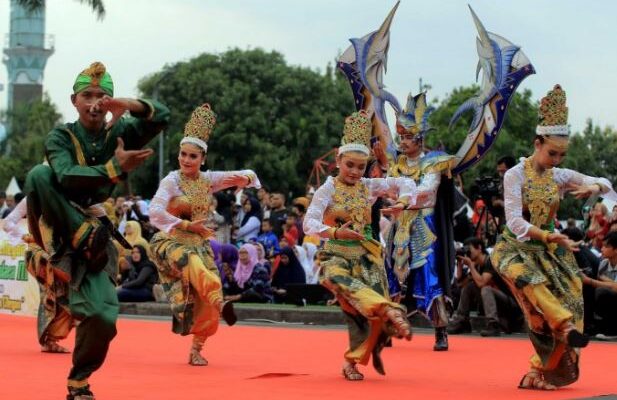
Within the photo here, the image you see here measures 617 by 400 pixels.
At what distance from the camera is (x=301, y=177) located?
219 ft

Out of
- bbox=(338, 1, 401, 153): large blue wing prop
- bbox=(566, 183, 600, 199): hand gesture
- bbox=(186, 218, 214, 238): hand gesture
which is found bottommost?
bbox=(186, 218, 214, 238): hand gesture

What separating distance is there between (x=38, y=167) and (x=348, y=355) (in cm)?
337

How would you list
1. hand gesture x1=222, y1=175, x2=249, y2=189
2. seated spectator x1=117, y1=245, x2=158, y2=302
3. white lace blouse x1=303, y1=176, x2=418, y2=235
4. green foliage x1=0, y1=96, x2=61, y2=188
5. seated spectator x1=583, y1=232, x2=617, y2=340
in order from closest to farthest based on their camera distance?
white lace blouse x1=303, y1=176, x2=418, y2=235 < hand gesture x1=222, y1=175, x2=249, y2=189 < seated spectator x1=583, y1=232, x2=617, y2=340 < seated spectator x1=117, y1=245, x2=158, y2=302 < green foliage x1=0, y1=96, x2=61, y2=188

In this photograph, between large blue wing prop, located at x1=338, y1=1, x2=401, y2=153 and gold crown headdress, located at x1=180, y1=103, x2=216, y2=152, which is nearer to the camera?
gold crown headdress, located at x1=180, y1=103, x2=216, y2=152

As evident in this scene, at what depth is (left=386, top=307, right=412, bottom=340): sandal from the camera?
376 inches

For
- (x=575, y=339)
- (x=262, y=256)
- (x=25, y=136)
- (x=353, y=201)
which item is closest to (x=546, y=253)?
(x=575, y=339)

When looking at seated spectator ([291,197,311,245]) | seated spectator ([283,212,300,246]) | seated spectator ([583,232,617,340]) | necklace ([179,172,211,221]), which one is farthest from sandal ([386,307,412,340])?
seated spectator ([291,197,311,245])

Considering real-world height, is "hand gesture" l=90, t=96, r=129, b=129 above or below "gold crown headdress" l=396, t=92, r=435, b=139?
below

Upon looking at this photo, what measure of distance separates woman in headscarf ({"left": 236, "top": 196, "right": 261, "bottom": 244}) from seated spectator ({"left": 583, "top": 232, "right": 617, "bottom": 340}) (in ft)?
26.2

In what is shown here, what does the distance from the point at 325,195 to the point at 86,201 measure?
2971 mm

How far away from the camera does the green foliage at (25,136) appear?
7444cm

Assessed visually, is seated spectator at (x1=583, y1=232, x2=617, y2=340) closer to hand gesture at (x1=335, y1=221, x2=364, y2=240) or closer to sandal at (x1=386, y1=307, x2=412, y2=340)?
hand gesture at (x1=335, y1=221, x2=364, y2=240)

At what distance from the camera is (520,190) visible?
9.73 m

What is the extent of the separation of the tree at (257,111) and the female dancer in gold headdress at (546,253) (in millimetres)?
51841
